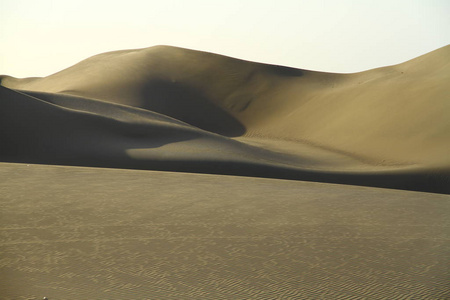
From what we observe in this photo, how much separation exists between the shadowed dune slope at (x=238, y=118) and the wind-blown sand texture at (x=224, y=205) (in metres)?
0.11

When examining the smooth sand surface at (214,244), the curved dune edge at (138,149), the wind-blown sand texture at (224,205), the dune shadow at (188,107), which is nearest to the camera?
the smooth sand surface at (214,244)

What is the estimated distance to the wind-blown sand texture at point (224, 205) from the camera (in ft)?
17.8

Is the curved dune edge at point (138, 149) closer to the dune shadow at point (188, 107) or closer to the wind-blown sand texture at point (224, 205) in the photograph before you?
the wind-blown sand texture at point (224, 205)

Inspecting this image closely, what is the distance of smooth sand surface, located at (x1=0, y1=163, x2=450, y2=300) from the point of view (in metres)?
5.16

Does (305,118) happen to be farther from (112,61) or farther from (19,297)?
(19,297)

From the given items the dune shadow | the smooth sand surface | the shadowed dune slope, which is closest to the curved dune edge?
the shadowed dune slope

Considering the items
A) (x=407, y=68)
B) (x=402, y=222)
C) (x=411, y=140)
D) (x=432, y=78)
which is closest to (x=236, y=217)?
(x=402, y=222)

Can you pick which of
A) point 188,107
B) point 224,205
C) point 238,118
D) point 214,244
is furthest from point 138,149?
point 188,107

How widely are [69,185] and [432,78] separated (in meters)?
27.9

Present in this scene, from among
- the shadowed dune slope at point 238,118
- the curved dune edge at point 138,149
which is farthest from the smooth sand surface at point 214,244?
the shadowed dune slope at point 238,118

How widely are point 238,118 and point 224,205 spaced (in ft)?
104

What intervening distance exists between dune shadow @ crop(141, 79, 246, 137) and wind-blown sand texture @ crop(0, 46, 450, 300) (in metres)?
5.33

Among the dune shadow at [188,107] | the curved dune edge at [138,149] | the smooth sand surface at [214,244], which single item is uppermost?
the dune shadow at [188,107]

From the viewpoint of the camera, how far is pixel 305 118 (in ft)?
126
